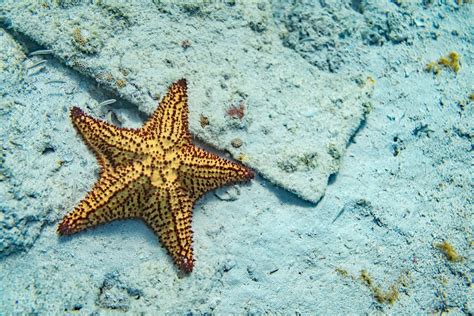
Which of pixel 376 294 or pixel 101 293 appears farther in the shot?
pixel 376 294

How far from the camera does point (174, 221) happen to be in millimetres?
4164

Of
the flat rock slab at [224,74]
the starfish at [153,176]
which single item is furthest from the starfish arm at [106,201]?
the flat rock slab at [224,74]

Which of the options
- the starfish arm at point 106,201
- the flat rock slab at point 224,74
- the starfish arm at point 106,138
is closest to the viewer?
the starfish arm at point 106,201

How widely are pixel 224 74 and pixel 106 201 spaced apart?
82.4 inches

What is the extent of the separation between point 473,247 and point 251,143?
3.17m

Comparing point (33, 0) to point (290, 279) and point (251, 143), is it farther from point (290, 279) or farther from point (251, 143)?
point (290, 279)

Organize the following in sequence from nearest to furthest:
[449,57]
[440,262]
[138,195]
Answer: [138,195]
[440,262]
[449,57]

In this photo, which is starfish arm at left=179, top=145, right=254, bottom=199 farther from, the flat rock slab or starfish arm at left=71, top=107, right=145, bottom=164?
starfish arm at left=71, top=107, right=145, bottom=164

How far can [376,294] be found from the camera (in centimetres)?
468

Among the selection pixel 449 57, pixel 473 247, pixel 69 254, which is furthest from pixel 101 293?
pixel 449 57

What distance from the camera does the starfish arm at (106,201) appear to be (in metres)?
4.07

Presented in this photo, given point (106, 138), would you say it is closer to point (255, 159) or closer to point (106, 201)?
point (106, 201)

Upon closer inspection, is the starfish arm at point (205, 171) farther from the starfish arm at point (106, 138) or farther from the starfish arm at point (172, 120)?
the starfish arm at point (106, 138)

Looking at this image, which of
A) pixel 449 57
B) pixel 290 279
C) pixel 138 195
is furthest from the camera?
pixel 449 57
